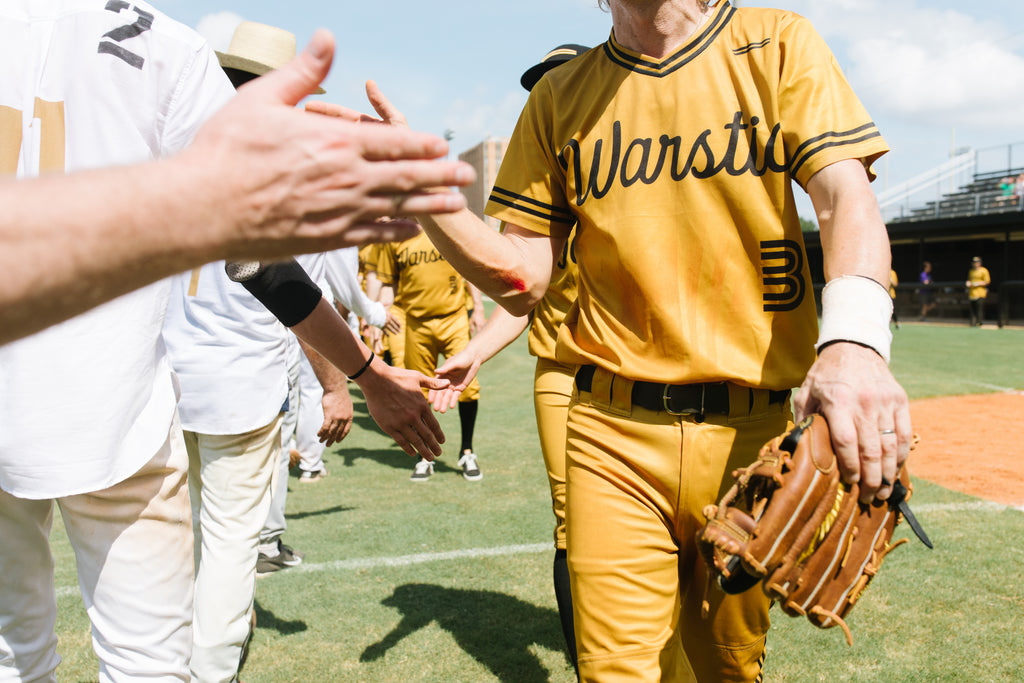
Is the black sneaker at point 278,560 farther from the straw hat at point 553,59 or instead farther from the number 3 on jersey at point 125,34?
the number 3 on jersey at point 125,34

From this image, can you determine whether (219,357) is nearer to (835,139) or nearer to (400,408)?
(400,408)

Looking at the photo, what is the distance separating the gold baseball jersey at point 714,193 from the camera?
1.88 metres

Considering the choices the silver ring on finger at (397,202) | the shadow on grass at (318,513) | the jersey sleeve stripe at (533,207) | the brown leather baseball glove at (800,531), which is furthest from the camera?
the shadow on grass at (318,513)

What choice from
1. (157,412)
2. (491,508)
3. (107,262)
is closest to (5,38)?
(157,412)

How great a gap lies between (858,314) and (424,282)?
5.91 m

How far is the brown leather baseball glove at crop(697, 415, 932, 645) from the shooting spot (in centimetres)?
149

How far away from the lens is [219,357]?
3219 millimetres

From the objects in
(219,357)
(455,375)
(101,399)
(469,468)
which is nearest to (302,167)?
(101,399)

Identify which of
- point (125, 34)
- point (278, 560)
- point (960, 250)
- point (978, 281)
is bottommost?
point (978, 281)

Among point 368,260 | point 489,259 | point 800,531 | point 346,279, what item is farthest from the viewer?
point 368,260

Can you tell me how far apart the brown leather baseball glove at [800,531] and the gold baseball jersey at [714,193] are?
0.40 meters

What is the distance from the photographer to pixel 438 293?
721cm

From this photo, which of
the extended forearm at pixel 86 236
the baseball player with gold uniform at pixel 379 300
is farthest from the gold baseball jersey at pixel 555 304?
the baseball player with gold uniform at pixel 379 300

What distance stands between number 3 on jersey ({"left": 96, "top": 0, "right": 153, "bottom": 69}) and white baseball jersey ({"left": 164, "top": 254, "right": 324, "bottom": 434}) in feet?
4.82
